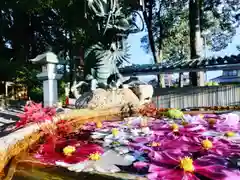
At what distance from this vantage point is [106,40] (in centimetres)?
373

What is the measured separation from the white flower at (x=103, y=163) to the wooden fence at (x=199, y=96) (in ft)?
30.0

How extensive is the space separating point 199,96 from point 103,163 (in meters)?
9.42

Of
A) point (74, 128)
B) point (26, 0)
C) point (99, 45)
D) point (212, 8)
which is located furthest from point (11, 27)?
point (74, 128)

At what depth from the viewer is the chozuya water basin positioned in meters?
0.87

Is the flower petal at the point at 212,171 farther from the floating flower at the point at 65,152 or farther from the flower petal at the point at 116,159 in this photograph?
the floating flower at the point at 65,152

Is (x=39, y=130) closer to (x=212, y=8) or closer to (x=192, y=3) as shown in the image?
(x=192, y=3)

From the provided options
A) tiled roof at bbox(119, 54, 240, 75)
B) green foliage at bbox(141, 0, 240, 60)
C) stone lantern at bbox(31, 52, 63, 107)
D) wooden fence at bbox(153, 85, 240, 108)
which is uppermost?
green foliage at bbox(141, 0, 240, 60)

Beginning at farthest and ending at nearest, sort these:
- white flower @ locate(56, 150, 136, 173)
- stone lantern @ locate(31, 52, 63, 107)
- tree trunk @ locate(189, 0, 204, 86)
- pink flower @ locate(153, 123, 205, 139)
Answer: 1. tree trunk @ locate(189, 0, 204, 86)
2. stone lantern @ locate(31, 52, 63, 107)
3. pink flower @ locate(153, 123, 205, 139)
4. white flower @ locate(56, 150, 136, 173)

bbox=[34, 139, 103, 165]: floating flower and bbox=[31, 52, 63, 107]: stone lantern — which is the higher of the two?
bbox=[31, 52, 63, 107]: stone lantern

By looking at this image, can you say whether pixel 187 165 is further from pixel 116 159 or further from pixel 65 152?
pixel 65 152

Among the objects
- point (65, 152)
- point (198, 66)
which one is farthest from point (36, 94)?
point (65, 152)

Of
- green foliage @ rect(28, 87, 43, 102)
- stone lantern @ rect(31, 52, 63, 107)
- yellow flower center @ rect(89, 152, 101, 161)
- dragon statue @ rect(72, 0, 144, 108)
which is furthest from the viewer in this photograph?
green foliage @ rect(28, 87, 43, 102)

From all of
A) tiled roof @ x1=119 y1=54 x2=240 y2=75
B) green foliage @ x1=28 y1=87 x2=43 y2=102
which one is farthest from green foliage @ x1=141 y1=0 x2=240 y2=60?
green foliage @ x1=28 y1=87 x2=43 y2=102

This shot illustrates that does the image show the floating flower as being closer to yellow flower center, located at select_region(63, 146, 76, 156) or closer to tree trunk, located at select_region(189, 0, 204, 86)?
yellow flower center, located at select_region(63, 146, 76, 156)
